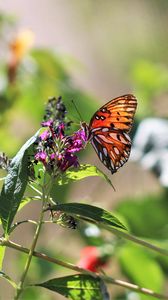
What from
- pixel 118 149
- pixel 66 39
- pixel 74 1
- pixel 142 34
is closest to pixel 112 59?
pixel 142 34

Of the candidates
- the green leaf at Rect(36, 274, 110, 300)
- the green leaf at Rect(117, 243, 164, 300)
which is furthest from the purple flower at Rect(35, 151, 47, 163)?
the green leaf at Rect(117, 243, 164, 300)

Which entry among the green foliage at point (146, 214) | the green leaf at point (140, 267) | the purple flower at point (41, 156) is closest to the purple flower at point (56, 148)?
the purple flower at point (41, 156)

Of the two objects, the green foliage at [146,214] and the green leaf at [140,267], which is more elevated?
the green foliage at [146,214]

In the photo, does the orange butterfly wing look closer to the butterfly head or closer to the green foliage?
the butterfly head

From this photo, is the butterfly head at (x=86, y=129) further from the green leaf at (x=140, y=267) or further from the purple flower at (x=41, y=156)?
the green leaf at (x=140, y=267)

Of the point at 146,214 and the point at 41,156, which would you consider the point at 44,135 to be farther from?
the point at 146,214

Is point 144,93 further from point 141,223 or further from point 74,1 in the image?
point 74,1

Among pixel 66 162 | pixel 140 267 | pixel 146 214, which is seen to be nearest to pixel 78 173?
pixel 66 162
